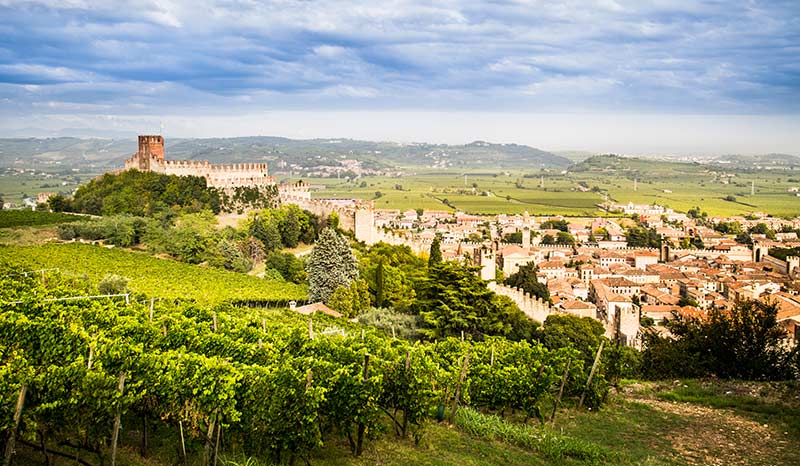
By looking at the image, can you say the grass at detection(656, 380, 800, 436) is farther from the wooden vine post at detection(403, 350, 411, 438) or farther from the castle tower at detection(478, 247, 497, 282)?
the castle tower at detection(478, 247, 497, 282)

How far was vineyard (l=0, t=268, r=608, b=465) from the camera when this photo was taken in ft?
23.5

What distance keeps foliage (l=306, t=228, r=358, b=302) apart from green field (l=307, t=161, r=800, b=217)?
8919 cm

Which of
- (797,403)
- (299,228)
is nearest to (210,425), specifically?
(797,403)

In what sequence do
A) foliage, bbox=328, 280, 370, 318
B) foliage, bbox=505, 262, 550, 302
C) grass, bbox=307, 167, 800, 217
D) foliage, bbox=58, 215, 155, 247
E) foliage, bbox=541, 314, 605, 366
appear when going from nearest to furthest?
foliage, bbox=328, 280, 370, 318
foliage, bbox=541, 314, 605, 366
foliage, bbox=58, 215, 155, 247
foliage, bbox=505, 262, 550, 302
grass, bbox=307, 167, 800, 217

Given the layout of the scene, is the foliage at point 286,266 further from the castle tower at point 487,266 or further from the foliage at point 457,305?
the castle tower at point 487,266

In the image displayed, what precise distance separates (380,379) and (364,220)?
31753mm

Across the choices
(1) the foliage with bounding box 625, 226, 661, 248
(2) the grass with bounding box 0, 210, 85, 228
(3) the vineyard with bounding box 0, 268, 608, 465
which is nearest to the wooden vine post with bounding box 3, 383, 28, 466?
(3) the vineyard with bounding box 0, 268, 608, 465

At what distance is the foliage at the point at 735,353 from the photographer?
14508mm

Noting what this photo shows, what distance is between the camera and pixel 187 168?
4022cm

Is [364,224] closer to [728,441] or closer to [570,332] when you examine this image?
[570,332]

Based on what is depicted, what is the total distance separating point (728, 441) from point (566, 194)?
481 feet

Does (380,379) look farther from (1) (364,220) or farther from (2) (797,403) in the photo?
(1) (364,220)

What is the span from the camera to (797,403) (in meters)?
11.6

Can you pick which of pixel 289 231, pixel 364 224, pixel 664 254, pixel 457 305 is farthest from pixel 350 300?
pixel 664 254
